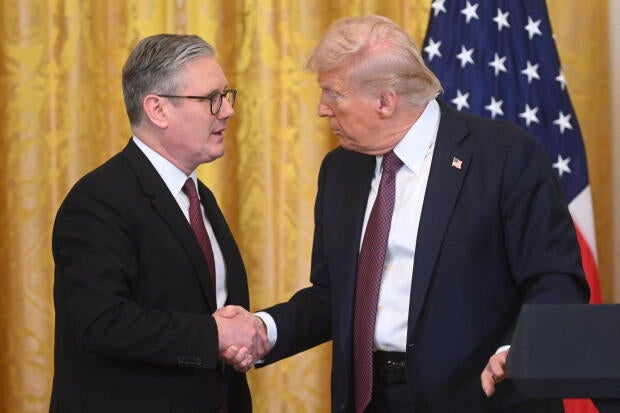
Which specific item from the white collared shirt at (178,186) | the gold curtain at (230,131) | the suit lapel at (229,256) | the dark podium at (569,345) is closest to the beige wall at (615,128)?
the gold curtain at (230,131)

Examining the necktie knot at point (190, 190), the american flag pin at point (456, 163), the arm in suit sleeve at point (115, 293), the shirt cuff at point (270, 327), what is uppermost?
the american flag pin at point (456, 163)

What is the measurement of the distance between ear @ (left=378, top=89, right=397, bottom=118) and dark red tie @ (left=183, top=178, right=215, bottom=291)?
61 cm

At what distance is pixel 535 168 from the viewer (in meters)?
2.63

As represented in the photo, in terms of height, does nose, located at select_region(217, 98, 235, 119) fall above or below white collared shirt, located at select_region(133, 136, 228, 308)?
above

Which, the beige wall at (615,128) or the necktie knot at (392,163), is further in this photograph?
the beige wall at (615,128)

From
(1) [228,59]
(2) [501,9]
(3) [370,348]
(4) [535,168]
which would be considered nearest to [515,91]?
(2) [501,9]

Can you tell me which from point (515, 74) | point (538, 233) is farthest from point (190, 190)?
point (515, 74)

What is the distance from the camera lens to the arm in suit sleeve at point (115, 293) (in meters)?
2.58

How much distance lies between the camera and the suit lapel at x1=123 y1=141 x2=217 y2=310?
9.03ft

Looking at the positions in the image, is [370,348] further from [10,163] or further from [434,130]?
[10,163]

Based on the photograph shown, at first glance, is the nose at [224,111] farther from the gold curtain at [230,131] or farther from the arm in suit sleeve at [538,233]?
the gold curtain at [230,131]

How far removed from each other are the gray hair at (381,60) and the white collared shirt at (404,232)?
86 mm

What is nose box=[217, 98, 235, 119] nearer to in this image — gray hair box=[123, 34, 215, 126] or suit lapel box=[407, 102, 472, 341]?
gray hair box=[123, 34, 215, 126]

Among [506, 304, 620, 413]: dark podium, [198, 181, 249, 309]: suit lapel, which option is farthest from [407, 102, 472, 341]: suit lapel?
[506, 304, 620, 413]: dark podium
